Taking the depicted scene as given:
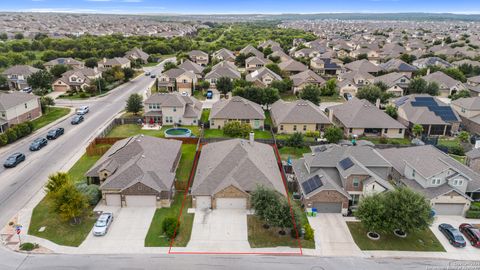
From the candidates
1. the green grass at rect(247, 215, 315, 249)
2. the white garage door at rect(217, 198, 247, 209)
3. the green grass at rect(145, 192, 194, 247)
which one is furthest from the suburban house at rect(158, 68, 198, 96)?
the green grass at rect(247, 215, 315, 249)

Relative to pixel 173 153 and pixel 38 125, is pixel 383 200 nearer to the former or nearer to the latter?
pixel 173 153

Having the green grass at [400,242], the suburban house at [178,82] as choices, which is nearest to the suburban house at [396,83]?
the suburban house at [178,82]

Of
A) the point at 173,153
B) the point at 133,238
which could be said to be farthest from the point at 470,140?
the point at 133,238

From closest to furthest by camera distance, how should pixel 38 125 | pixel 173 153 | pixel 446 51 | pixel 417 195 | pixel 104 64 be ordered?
pixel 417 195 → pixel 173 153 → pixel 38 125 → pixel 104 64 → pixel 446 51

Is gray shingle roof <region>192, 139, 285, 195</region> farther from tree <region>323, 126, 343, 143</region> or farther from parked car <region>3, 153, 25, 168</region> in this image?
parked car <region>3, 153, 25, 168</region>

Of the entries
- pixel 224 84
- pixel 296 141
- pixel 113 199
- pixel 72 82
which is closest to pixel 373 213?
pixel 296 141
